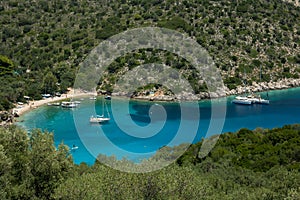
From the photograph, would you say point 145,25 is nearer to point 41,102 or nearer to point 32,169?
point 41,102

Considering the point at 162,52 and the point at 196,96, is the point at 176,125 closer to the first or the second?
the point at 196,96

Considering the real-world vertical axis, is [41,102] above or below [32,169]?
below

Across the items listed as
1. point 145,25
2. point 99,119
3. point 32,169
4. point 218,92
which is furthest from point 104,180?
point 145,25

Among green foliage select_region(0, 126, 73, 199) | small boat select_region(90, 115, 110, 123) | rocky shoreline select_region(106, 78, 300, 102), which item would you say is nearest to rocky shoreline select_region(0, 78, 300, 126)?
rocky shoreline select_region(106, 78, 300, 102)

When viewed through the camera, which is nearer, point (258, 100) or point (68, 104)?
point (68, 104)

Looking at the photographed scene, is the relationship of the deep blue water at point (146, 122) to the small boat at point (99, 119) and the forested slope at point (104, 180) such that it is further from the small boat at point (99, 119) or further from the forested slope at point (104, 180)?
the forested slope at point (104, 180)

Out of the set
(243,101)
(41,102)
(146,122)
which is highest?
(243,101)
